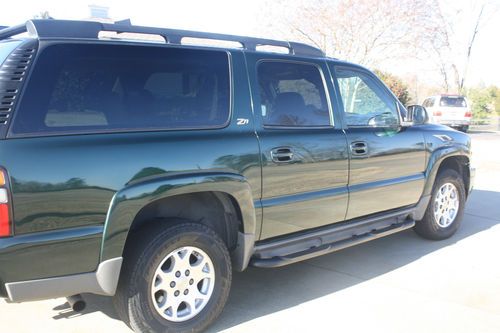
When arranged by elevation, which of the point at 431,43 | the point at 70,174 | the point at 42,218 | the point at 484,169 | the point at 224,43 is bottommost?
the point at 484,169

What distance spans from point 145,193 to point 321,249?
1.68 meters

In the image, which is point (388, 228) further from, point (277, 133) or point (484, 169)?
point (484, 169)

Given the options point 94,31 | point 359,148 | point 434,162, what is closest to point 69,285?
Answer: point 94,31

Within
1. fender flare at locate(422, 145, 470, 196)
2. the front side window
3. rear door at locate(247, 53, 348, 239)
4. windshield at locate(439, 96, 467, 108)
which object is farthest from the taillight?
windshield at locate(439, 96, 467, 108)

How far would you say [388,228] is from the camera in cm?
449

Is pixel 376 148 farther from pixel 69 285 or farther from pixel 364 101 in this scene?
pixel 69 285

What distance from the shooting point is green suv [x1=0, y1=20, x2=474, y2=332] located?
2.47m

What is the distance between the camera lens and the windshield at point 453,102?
21188 mm

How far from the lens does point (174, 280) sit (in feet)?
9.87

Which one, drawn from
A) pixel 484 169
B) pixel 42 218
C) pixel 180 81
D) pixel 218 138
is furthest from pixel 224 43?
pixel 484 169

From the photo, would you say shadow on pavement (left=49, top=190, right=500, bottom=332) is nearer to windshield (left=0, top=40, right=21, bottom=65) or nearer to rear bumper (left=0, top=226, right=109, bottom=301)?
rear bumper (left=0, top=226, right=109, bottom=301)

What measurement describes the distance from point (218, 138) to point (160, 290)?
3.46 ft

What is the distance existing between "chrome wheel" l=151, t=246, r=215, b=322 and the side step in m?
0.47

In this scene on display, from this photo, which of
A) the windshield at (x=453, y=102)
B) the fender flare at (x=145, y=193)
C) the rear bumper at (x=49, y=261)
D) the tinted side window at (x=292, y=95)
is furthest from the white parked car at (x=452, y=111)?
the rear bumper at (x=49, y=261)
